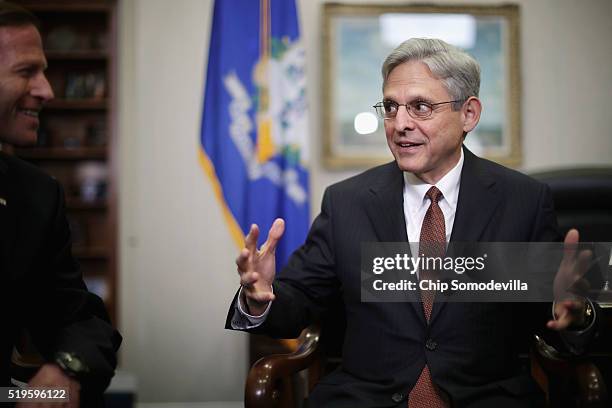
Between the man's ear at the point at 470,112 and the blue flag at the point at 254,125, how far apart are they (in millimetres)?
1945

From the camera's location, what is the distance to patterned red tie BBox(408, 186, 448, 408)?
1492 millimetres

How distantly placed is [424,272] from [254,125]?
2204 millimetres

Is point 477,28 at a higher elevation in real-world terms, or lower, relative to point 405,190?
higher

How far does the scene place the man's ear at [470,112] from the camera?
160 cm

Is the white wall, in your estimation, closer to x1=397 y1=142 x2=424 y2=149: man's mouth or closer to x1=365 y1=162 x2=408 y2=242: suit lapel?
x1=365 y1=162 x2=408 y2=242: suit lapel

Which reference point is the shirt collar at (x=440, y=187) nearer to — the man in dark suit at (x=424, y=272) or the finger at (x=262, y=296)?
the man in dark suit at (x=424, y=272)

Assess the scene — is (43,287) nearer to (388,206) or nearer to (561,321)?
(388,206)

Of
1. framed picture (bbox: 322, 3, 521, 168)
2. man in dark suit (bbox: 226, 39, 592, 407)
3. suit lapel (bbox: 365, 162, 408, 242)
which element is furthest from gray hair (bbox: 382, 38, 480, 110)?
framed picture (bbox: 322, 3, 521, 168)

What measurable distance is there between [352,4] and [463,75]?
2.54 meters

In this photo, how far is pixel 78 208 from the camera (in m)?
4.21

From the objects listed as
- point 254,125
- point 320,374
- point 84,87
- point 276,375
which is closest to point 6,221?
point 276,375

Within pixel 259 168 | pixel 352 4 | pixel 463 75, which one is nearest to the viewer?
pixel 463 75

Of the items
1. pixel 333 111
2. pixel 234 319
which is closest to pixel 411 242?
pixel 234 319

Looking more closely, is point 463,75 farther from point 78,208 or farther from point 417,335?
point 78,208
